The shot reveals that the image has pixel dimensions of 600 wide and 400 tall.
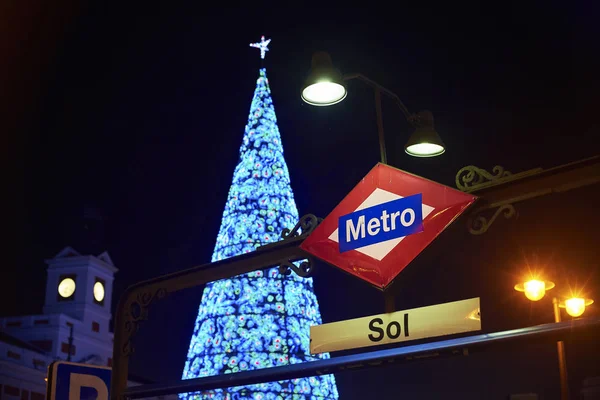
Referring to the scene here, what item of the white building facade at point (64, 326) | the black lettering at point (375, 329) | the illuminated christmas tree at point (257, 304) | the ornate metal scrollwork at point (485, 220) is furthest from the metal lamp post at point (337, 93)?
the white building facade at point (64, 326)

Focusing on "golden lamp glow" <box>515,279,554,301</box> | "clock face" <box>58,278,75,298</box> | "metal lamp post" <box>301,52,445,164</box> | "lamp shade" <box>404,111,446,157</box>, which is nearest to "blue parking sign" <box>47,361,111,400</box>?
"metal lamp post" <box>301,52,445,164</box>

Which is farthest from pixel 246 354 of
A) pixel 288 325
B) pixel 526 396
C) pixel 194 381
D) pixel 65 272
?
pixel 65 272

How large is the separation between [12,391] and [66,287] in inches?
439

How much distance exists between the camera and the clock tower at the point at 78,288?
4544 cm

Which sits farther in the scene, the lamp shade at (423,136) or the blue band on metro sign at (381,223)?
the lamp shade at (423,136)

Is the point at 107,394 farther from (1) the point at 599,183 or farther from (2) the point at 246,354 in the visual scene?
(2) the point at 246,354

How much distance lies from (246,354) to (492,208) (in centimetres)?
1389

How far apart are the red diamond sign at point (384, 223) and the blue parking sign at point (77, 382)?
1.74m

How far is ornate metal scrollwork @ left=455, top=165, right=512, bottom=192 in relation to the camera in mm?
4789

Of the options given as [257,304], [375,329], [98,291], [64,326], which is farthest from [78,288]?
[375,329]

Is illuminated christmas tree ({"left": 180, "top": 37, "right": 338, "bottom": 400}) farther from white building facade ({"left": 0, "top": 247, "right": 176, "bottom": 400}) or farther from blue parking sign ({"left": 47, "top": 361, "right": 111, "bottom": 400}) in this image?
white building facade ({"left": 0, "top": 247, "right": 176, "bottom": 400})

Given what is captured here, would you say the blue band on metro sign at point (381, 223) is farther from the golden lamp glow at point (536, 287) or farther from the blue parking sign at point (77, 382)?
the golden lamp glow at point (536, 287)

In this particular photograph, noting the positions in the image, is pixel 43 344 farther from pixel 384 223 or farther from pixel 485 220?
pixel 485 220

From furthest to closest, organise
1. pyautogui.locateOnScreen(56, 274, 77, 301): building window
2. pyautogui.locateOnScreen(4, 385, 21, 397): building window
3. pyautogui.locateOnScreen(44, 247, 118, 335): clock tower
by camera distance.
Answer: pyautogui.locateOnScreen(56, 274, 77, 301): building window → pyautogui.locateOnScreen(44, 247, 118, 335): clock tower → pyautogui.locateOnScreen(4, 385, 21, 397): building window
